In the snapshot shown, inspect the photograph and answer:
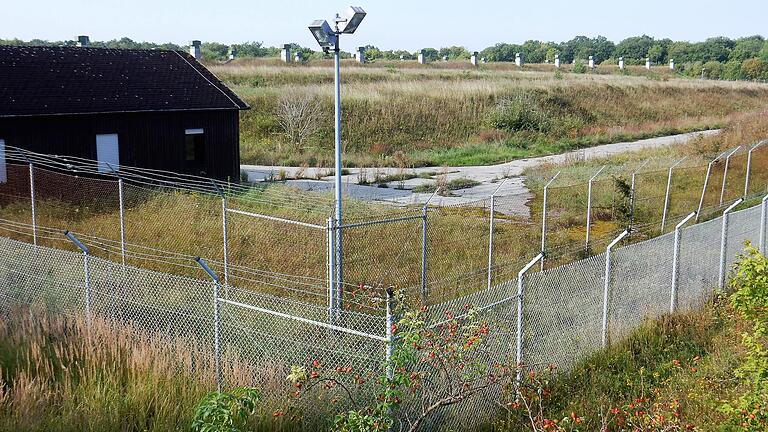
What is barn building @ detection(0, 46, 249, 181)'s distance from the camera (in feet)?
71.3

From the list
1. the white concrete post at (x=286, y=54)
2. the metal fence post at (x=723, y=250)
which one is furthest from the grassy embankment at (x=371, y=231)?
the white concrete post at (x=286, y=54)

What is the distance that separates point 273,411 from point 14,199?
14165 mm

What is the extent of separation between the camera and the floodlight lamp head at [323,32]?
11047 mm

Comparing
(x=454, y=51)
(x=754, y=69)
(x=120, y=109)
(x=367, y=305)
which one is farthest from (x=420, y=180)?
(x=454, y=51)

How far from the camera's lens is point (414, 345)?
6867 mm

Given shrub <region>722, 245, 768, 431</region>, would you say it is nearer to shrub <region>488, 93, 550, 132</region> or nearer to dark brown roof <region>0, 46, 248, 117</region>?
dark brown roof <region>0, 46, 248, 117</region>

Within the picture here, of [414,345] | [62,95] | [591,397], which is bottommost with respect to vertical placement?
[591,397]

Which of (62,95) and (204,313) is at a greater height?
(62,95)

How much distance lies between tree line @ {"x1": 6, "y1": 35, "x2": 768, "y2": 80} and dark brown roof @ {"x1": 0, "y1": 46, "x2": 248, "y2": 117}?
6749 centimetres

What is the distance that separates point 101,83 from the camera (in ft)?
79.5

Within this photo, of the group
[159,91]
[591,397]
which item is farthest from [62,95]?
[591,397]

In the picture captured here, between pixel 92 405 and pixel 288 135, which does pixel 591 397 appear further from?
pixel 288 135

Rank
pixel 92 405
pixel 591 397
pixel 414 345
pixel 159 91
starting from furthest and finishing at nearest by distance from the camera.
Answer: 1. pixel 159 91
2. pixel 591 397
3. pixel 92 405
4. pixel 414 345

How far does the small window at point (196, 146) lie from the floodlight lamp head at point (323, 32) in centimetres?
1449
